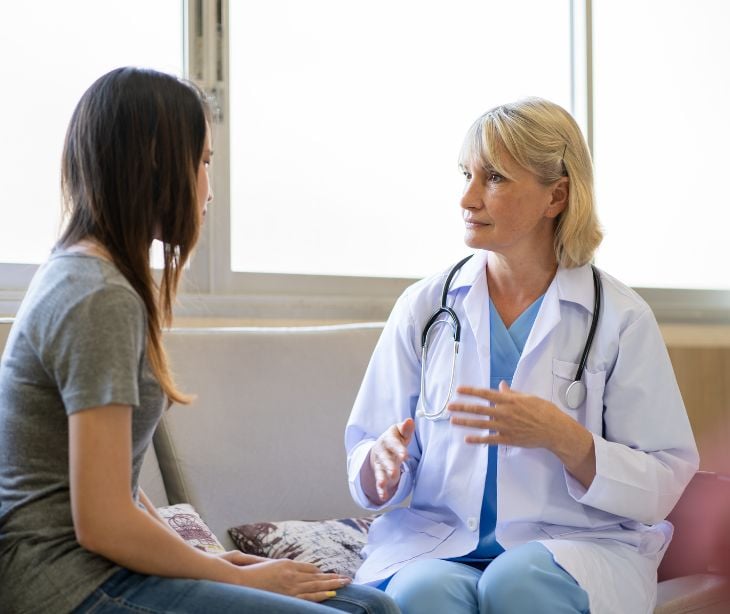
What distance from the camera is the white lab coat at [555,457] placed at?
64.8 inches

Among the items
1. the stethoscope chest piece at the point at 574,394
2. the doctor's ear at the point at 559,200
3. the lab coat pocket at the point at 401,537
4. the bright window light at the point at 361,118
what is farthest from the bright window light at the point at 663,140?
the lab coat pocket at the point at 401,537

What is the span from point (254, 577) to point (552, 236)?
979 millimetres

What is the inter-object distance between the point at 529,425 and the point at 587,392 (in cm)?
22

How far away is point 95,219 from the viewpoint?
3.92 feet

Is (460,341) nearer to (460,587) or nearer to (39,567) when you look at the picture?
(460,587)

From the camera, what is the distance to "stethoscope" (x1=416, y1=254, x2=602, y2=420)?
1.73 m

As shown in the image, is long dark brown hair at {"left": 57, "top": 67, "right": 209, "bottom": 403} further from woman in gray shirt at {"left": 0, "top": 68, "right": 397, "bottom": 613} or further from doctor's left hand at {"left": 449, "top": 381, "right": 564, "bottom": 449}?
doctor's left hand at {"left": 449, "top": 381, "right": 564, "bottom": 449}

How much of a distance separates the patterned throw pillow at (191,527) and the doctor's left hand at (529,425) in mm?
503

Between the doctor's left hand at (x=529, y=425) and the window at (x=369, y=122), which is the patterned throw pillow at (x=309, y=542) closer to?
the doctor's left hand at (x=529, y=425)

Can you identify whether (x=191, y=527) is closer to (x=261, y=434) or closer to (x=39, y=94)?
(x=261, y=434)

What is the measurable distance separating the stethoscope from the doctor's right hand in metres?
0.12

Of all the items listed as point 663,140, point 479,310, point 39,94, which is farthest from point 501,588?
point 663,140

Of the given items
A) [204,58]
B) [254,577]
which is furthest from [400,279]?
[254,577]

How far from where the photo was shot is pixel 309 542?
5.99 feet
